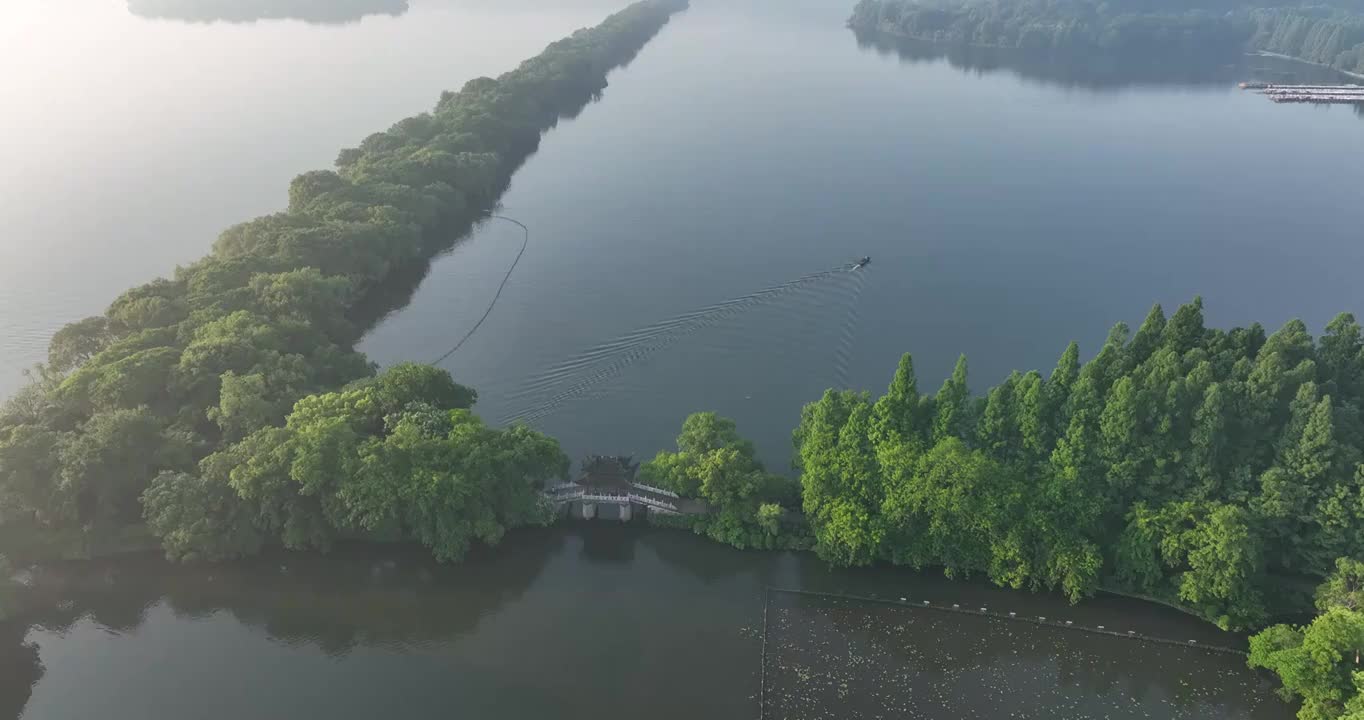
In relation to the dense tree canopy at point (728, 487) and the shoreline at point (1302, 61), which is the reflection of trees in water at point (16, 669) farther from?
the shoreline at point (1302, 61)

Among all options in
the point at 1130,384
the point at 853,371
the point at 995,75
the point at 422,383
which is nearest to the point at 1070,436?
the point at 1130,384

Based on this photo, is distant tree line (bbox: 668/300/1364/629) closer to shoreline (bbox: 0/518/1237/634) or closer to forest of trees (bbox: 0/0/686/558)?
shoreline (bbox: 0/518/1237/634)

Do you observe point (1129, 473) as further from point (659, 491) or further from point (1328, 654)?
point (659, 491)

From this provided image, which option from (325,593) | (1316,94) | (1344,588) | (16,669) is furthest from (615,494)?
(1316,94)

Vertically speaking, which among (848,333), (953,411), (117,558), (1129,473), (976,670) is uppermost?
(953,411)

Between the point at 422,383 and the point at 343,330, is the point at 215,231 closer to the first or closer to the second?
the point at 343,330

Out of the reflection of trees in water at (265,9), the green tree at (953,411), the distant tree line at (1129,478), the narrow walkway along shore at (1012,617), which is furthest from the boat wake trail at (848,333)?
the reflection of trees in water at (265,9)

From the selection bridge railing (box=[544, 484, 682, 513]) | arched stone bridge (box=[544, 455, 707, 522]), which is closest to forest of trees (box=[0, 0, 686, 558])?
bridge railing (box=[544, 484, 682, 513])

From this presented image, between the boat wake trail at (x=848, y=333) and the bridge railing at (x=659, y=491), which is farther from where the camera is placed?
the boat wake trail at (x=848, y=333)
